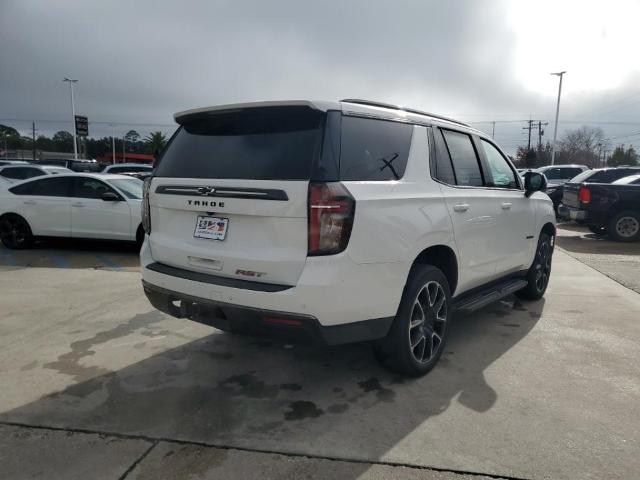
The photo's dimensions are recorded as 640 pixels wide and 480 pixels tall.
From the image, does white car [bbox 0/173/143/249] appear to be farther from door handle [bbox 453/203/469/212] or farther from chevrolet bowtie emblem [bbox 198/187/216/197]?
door handle [bbox 453/203/469/212]

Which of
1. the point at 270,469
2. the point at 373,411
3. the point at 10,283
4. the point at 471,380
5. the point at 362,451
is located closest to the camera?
the point at 270,469

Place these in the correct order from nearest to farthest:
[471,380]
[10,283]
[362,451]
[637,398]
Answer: [362,451] → [637,398] → [471,380] → [10,283]

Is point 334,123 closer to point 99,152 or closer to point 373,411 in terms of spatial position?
point 373,411

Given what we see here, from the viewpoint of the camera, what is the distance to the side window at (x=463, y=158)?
161 inches

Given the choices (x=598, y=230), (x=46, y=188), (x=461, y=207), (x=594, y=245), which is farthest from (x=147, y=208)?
(x=598, y=230)

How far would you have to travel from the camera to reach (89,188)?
9055 millimetres

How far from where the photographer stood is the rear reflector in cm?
291

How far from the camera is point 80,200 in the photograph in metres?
8.99

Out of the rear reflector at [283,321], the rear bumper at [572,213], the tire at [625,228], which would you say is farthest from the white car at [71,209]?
the tire at [625,228]

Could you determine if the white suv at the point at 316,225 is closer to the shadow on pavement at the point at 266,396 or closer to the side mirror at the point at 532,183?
the shadow on pavement at the point at 266,396

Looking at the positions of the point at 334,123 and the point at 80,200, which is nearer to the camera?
the point at 334,123

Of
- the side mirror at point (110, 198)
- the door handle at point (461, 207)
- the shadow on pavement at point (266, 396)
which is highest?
the door handle at point (461, 207)

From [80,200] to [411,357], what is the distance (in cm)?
754

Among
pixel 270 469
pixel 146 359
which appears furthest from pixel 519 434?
pixel 146 359
